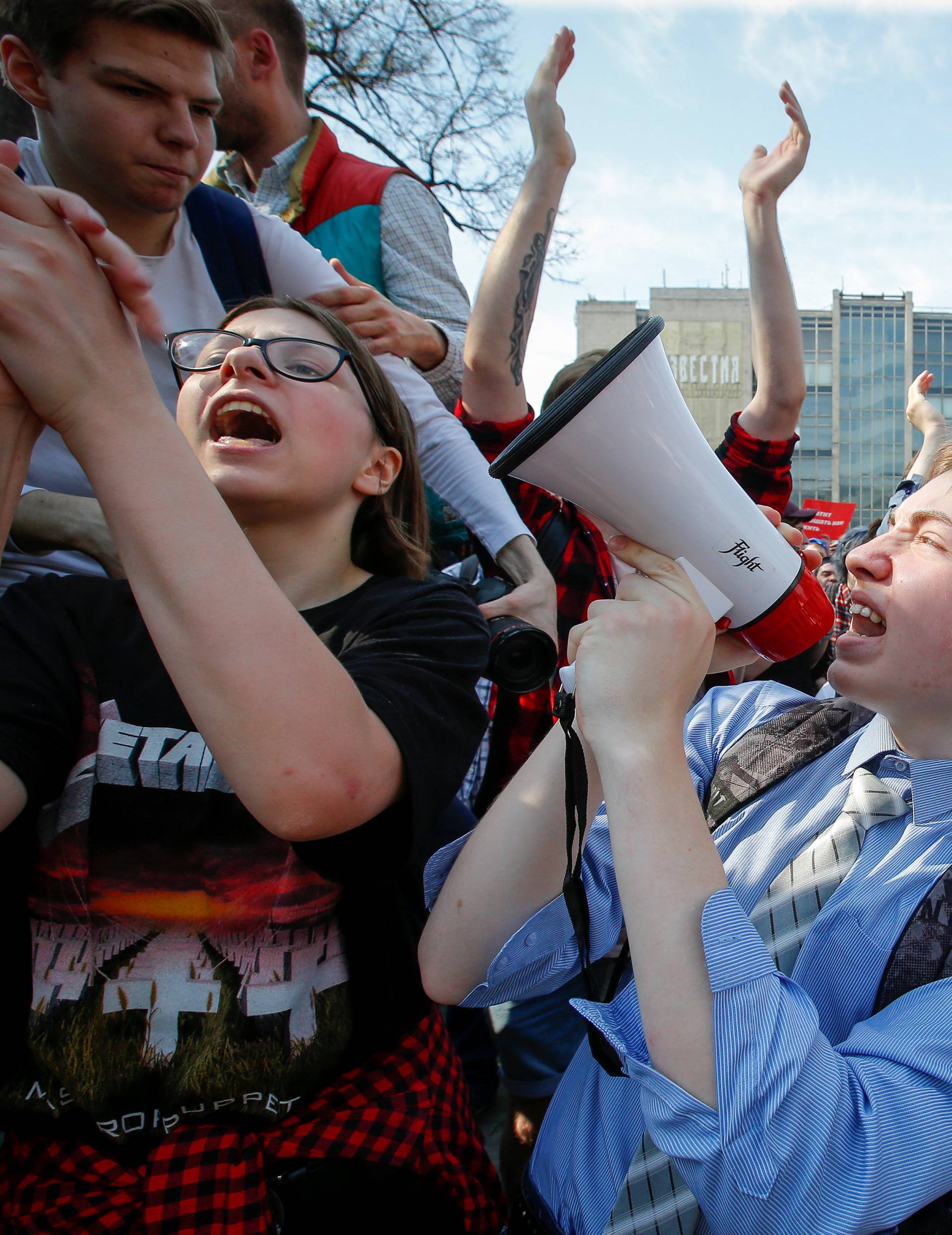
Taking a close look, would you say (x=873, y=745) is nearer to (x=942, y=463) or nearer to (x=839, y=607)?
(x=942, y=463)

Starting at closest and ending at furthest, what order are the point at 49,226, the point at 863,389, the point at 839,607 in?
1. the point at 49,226
2. the point at 839,607
3. the point at 863,389

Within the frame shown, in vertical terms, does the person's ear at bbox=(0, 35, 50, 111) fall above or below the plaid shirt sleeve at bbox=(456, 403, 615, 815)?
above

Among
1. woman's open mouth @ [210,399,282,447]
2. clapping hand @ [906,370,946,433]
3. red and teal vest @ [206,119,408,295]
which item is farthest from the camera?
clapping hand @ [906,370,946,433]

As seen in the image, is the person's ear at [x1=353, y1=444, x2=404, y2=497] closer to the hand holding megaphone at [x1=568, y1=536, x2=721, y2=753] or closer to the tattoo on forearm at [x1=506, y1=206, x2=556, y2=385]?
the hand holding megaphone at [x1=568, y1=536, x2=721, y2=753]

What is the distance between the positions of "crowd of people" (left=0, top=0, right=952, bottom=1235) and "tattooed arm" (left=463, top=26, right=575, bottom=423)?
817 mm

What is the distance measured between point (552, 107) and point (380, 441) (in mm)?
1432

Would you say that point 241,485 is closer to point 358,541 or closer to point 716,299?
point 358,541

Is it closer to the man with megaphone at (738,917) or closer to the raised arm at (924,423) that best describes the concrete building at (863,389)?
the raised arm at (924,423)

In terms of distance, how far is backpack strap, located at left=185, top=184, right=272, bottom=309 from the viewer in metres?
2.05

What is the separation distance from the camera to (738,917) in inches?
39.4

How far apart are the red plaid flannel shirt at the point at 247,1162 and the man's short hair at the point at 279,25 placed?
315 cm

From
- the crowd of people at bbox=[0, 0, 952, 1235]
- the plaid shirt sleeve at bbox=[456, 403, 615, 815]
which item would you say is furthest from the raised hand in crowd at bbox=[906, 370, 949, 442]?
the crowd of people at bbox=[0, 0, 952, 1235]

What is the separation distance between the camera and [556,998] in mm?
2531

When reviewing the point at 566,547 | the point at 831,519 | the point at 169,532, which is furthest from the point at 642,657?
the point at 831,519
